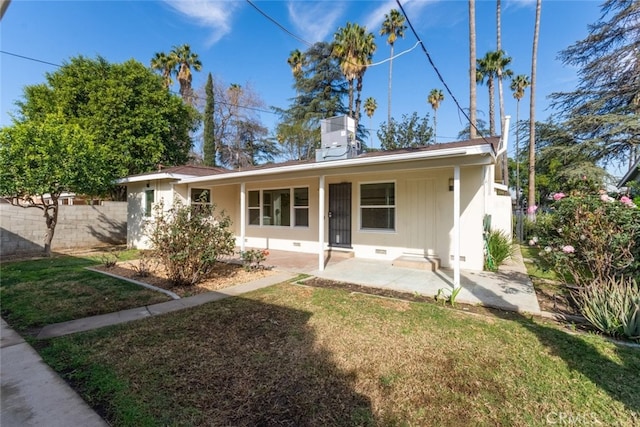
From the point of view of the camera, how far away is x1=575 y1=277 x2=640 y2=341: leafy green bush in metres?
3.56

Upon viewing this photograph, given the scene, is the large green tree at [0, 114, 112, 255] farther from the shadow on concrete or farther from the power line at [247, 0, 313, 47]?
the power line at [247, 0, 313, 47]

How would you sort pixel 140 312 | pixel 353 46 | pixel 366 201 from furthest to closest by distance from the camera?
pixel 353 46 → pixel 366 201 → pixel 140 312

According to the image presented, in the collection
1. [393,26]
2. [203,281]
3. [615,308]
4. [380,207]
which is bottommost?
[203,281]

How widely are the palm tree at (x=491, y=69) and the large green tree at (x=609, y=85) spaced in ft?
10.2

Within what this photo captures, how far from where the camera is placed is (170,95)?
1641 cm

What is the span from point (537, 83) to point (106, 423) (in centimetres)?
2187

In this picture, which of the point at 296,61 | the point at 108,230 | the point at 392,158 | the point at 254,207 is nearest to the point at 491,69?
the point at 296,61

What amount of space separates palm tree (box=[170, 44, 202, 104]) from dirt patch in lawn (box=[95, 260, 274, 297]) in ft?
63.0

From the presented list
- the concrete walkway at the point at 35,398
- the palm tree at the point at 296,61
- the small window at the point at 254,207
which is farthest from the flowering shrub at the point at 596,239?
the palm tree at the point at 296,61

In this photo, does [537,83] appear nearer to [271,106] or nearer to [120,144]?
[271,106]

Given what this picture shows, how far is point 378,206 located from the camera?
854 centimetres

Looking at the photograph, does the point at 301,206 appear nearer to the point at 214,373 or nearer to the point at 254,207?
the point at 254,207

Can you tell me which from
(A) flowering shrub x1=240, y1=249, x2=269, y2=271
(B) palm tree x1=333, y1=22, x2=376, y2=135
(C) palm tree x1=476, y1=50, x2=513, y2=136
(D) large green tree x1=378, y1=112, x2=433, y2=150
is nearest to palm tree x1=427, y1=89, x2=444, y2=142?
(D) large green tree x1=378, y1=112, x2=433, y2=150

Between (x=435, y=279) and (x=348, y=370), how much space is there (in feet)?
13.4
